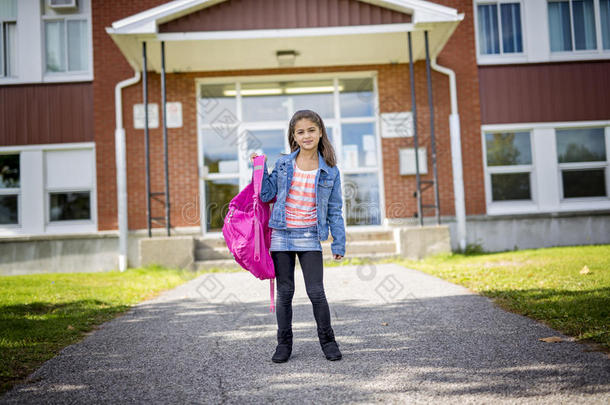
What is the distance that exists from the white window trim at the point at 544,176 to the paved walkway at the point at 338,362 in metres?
5.77

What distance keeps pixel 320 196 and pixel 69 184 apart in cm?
836

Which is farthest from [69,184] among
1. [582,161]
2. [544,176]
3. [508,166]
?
[582,161]

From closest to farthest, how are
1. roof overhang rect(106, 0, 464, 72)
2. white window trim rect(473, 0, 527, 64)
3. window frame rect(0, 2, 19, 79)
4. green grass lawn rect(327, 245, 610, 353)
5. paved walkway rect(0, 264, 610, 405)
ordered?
paved walkway rect(0, 264, 610, 405) → green grass lawn rect(327, 245, 610, 353) → roof overhang rect(106, 0, 464, 72) → window frame rect(0, 2, 19, 79) → white window trim rect(473, 0, 527, 64)

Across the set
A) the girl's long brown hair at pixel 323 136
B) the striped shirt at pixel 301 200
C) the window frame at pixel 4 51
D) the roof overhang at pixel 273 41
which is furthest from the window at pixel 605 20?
the window frame at pixel 4 51

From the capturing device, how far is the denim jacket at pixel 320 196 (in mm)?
3105

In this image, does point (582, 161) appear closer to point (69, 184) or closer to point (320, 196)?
point (320, 196)

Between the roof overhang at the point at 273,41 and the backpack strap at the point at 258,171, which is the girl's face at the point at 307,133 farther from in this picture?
the roof overhang at the point at 273,41

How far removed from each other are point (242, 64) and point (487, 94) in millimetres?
5168

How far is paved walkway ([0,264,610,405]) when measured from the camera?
243 centimetres

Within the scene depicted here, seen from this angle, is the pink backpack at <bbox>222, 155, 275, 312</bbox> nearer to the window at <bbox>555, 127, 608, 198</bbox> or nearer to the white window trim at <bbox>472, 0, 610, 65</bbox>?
the white window trim at <bbox>472, 0, 610, 65</bbox>

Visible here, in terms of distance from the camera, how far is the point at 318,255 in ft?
10.2

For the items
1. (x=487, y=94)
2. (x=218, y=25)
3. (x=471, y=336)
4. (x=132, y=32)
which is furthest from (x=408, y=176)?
(x=471, y=336)

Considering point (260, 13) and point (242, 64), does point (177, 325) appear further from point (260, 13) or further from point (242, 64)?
point (242, 64)

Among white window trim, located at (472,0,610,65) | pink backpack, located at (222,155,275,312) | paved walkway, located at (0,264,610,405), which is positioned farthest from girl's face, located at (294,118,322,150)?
white window trim, located at (472,0,610,65)
